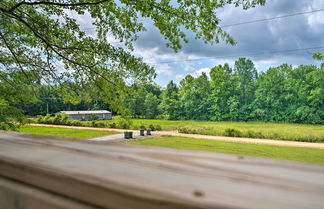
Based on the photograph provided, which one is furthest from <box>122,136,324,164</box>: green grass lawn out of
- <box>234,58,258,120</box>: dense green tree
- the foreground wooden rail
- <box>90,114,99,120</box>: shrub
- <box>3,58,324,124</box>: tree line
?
<box>234,58,258,120</box>: dense green tree

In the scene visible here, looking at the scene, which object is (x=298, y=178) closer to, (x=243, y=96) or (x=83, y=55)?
(x=83, y=55)

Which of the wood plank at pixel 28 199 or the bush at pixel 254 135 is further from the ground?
the wood plank at pixel 28 199

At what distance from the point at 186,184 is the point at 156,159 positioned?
0.57 feet

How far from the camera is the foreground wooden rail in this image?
1.18 ft

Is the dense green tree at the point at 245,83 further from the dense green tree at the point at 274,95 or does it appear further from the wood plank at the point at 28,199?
the wood plank at the point at 28,199

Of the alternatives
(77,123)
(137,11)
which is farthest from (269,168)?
(77,123)

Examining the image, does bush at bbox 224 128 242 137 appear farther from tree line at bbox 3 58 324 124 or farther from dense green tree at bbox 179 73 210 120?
dense green tree at bbox 179 73 210 120

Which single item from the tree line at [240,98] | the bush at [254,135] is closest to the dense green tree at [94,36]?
the bush at [254,135]

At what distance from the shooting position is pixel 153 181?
423mm

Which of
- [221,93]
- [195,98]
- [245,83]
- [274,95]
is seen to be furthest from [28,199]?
[245,83]

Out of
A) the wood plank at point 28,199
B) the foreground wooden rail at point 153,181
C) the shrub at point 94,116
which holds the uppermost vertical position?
the foreground wooden rail at point 153,181

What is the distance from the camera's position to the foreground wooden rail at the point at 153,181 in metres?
0.36

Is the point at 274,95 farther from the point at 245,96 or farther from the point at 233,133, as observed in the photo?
the point at 233,133

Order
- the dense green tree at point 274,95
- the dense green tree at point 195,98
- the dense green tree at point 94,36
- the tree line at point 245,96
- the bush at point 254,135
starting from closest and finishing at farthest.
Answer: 1. the dense green tree at point 94,36
2. the bush at point 254,135
3. the tree line at point 245,96
4. the dense green tree at point 274,95
5. the dense green tree at point 195,98
